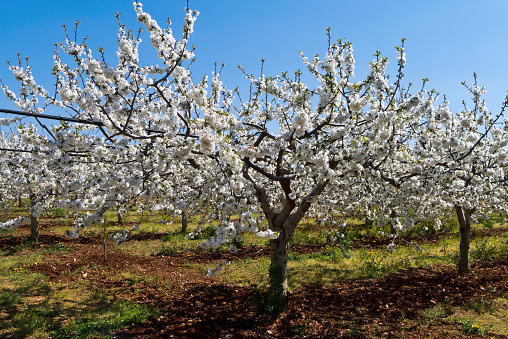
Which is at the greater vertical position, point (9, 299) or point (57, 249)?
point (57, 249)

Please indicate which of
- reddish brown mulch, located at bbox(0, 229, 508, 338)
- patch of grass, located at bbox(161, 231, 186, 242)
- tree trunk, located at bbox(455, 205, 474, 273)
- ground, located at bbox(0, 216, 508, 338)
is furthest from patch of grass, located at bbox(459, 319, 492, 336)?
patch of grass, located at bbox(161, 231, 186, 242)

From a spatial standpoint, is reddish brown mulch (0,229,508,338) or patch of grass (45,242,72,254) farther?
patch of grass (45,242,72,254)

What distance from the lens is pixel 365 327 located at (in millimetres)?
6848

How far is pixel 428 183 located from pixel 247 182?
4.30 meters

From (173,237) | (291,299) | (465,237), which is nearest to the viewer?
(291,299)

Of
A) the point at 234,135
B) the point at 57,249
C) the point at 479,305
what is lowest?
the point at 479,305

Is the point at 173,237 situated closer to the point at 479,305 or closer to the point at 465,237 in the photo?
the point at 465,237

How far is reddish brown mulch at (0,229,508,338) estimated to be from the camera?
670 centimetres

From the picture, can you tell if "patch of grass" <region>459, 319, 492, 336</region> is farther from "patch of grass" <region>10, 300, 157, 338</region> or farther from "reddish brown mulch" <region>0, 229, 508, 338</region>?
"patch of grass" <region>10, 300, 157, 338</region>

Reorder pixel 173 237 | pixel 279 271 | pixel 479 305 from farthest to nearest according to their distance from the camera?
pixel 173 237 → pixel 479 305 → pixel 279 271

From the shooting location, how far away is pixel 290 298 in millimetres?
8648

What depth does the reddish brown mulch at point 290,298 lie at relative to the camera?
6.70 meters

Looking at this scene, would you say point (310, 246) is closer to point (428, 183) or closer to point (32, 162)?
point (428, 183)

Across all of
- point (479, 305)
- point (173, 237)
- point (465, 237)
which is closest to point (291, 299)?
point (479, 305)
